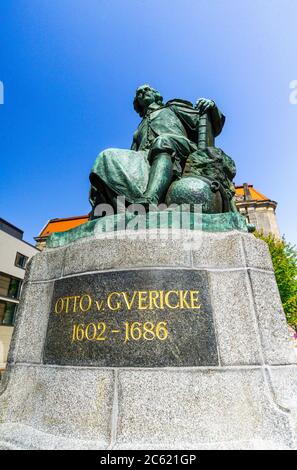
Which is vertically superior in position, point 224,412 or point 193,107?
point 193,107

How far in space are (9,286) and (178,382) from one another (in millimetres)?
31020

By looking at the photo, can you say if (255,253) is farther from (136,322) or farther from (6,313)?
(6,313)

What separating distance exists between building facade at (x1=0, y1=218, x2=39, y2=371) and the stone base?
27755 mm

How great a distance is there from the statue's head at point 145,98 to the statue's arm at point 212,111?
96cm

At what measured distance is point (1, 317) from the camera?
90.9 feet

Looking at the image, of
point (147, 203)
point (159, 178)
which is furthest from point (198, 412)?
point (159, 178)

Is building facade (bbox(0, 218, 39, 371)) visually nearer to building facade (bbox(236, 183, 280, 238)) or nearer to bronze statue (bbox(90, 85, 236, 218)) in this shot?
building facade (bbox(236, 183, 280, 238))

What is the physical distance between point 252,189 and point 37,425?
46.7 m

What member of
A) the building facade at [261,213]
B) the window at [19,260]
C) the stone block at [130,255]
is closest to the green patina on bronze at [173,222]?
the stone block at [130,255]

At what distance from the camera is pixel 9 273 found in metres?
28.9

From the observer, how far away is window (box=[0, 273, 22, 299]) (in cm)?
2825

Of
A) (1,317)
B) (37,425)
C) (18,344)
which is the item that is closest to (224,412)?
(37,425)

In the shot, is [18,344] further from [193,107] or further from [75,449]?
[193,107]

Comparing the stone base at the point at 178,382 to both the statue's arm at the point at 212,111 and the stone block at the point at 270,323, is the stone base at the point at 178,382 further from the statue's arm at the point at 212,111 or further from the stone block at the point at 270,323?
the statue's arm at the point at 212,111
